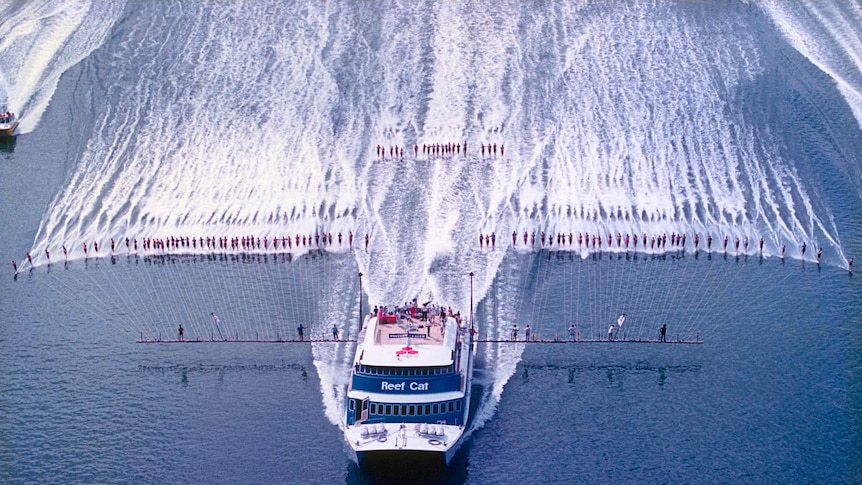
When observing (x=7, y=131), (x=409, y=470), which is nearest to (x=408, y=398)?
(x=409, y=470)

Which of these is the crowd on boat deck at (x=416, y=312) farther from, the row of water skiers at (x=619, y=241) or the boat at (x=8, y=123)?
the boat at (x=8, y=123)

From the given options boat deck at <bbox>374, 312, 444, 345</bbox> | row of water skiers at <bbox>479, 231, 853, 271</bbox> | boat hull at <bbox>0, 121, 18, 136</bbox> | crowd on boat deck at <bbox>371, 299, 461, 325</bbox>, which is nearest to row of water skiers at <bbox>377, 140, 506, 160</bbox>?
row of water skiers at <bbox>479, 231, 853, 271</bbox>

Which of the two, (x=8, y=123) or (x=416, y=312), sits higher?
(x=8, y=123)

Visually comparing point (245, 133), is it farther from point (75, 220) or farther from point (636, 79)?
point (636, 79)

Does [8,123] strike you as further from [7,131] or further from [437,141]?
[437,141]

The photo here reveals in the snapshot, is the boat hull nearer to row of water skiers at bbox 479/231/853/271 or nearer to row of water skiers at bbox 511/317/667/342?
row of water skiers at bbox 479/231/853/271

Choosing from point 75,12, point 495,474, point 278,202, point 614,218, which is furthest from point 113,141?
point 495,474

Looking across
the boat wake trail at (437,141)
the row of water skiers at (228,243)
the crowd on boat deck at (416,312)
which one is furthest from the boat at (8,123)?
the crowd on boat deck at (416,312)
